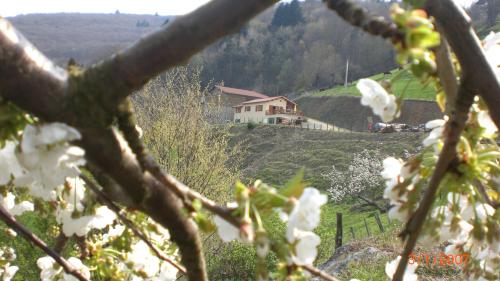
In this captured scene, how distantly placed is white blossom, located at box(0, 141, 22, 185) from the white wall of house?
35.3 m

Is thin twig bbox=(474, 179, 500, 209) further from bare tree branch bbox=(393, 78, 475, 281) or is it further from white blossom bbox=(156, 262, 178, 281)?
white blossom bbox=(156, 262, 178, 281)

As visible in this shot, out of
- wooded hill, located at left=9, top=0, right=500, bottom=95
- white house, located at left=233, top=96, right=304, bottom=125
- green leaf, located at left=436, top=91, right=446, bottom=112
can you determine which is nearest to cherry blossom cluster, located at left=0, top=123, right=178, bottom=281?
green leaf, located at left=436, top=91, right=446, bottom=112

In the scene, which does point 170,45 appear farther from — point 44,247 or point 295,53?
point 295,53

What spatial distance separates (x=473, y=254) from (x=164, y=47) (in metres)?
0.81

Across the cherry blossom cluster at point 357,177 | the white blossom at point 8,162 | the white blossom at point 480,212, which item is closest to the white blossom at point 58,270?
the white blossom at point 8,162

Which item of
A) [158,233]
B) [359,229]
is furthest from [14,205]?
[359,229]

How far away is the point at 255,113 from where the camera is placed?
123ft

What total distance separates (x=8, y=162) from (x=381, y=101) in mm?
643

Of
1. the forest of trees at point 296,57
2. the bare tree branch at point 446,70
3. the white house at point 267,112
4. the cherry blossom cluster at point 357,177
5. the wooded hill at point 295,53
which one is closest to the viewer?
the bare tree branch at point 446,70

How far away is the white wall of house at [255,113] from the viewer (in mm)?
36906

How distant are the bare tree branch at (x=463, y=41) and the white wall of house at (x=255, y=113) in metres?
35.3

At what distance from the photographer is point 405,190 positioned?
83 centimetres

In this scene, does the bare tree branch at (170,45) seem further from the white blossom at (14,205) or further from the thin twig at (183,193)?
the white blossom at (14,205)

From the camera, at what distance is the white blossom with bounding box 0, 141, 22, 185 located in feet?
2.16
